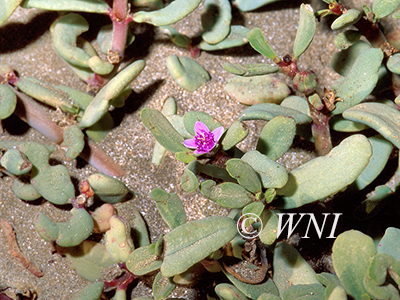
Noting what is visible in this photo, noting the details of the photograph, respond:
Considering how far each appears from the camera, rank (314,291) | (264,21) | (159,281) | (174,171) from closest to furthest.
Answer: (314,291) → (159,281) → (174,171) → (264,21)

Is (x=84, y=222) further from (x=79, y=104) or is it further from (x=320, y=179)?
(x=320, y=179)

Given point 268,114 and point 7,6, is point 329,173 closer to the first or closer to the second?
point 268,114

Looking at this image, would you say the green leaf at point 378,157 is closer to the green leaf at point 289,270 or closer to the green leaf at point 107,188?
the green leaf at point 289,270

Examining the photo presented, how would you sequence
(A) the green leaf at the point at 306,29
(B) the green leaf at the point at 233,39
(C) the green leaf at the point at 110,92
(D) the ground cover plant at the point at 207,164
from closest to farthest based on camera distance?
(D) the ground cover plant at the point at 207,164 < (A) the green leaf at the point at 306,29 < (C) the green leaf at the point at 110,92 < (B) the green leaf at the point at 233,39

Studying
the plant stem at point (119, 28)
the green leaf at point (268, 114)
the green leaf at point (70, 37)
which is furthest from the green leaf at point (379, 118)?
the green leaf at point (70, 37)

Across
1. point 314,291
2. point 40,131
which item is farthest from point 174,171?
point 314,291

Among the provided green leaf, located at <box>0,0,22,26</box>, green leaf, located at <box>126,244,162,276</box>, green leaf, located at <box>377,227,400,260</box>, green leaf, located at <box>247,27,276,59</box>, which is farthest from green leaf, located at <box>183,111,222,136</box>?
green leaf, located at <box>0,0,22,26</box>
